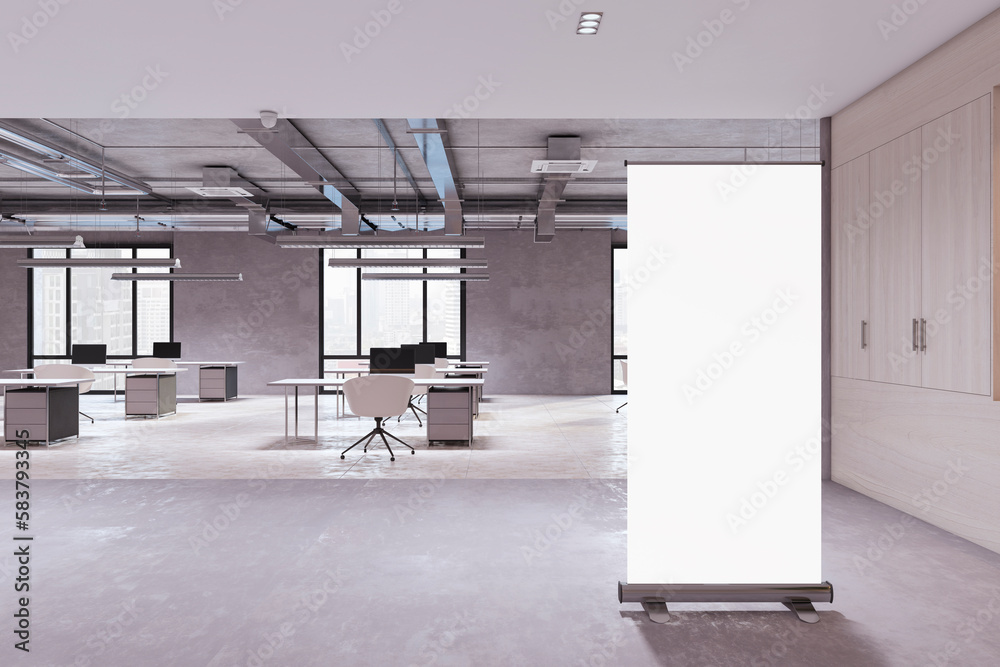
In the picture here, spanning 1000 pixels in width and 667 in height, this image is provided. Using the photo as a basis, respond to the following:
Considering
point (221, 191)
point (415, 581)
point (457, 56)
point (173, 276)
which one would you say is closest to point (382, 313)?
point (173, 276)

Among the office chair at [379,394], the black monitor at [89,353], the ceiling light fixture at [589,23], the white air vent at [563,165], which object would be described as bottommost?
the office chair at [379,394]

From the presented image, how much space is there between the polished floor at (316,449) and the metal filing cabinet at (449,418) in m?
0.13

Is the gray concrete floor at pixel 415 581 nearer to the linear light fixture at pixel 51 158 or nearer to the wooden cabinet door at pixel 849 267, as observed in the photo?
the wooden cabinet door at pixel 849 267

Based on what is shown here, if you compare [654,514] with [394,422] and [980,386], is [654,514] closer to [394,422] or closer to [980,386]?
[980,386]

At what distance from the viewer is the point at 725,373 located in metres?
2.87

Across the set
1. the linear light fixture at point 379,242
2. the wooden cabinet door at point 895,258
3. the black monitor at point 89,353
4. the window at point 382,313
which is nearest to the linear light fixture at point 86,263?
the black monitor at point 89,353

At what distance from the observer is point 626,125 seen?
7.33m

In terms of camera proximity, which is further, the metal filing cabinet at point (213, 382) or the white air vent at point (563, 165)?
the metal filing cabinet at point (213, 382)

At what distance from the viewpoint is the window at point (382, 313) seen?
14.3 m

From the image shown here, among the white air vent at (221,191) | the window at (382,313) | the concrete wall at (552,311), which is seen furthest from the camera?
the window at (382,313)

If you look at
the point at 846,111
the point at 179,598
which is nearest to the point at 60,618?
the point at 179,598

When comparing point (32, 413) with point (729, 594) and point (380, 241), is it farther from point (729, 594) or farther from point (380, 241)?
point (729, 594)

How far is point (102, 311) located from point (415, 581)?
14061mm

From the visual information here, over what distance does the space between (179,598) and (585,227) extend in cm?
1161
